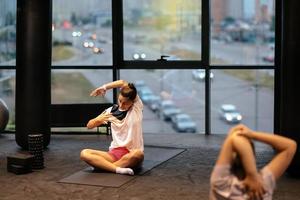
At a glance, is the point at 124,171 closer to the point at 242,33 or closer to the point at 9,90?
the point at 242,33

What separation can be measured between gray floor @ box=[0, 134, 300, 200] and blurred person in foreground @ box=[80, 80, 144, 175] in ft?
0.74

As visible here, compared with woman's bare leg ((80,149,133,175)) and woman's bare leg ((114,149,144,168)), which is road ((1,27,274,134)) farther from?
woman's bare leg ((80,149,133,175))

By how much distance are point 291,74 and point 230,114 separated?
300 centimetres

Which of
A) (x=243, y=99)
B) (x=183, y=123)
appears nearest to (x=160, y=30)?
(x=183, y=123)

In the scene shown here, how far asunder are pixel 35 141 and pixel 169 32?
3.37 meters

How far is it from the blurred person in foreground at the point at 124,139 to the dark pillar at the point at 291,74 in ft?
4.84

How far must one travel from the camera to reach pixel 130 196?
15.2 ft

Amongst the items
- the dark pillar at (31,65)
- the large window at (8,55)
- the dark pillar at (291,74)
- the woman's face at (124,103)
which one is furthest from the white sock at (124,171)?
the large window at (8,55)

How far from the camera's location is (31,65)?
657 centimetres

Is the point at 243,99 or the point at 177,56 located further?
the point at 177,56

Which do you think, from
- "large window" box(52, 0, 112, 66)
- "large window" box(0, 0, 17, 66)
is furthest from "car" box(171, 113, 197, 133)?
"large window" box(0, 0, 17, 66)

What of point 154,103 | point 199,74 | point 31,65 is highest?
point 31,65

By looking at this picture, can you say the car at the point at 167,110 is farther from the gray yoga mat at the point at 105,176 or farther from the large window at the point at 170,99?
the gray yoga mat at the point at 105,176

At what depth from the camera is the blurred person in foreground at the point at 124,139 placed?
538 cm
